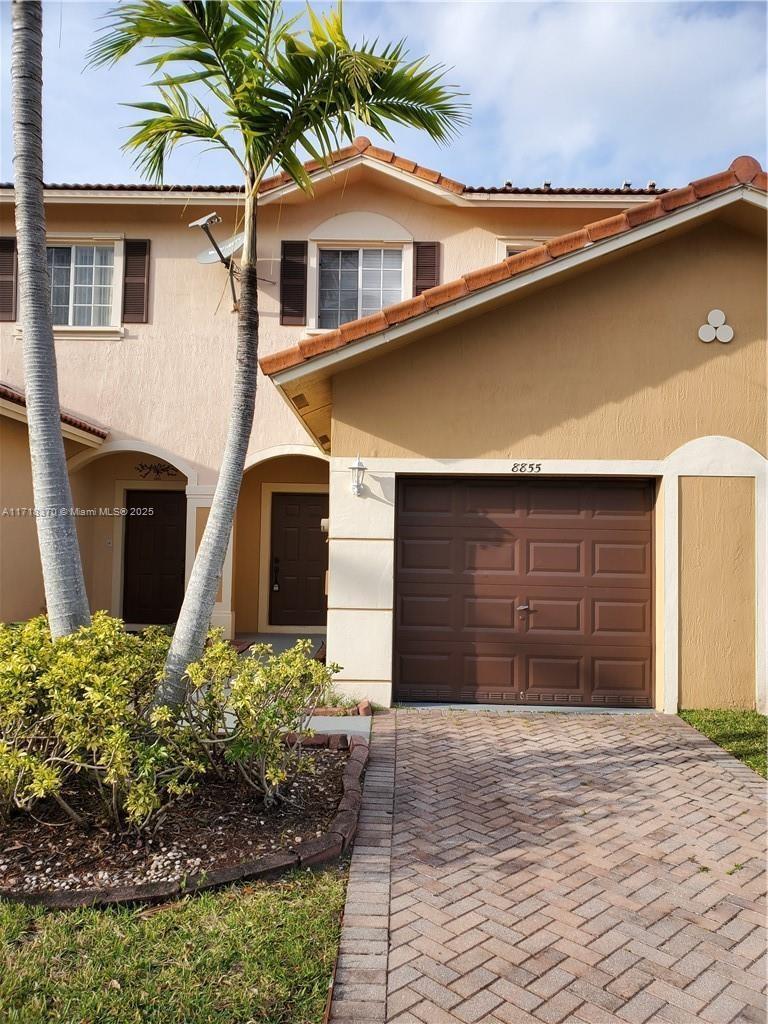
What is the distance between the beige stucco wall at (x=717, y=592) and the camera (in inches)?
312

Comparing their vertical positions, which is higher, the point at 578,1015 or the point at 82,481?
the point at 82,481

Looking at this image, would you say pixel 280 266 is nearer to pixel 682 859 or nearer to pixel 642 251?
pixel 642 251

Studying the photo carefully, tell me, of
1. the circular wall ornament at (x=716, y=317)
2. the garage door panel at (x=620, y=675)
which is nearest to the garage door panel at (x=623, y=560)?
the garage door panel at (x=620, y=675)

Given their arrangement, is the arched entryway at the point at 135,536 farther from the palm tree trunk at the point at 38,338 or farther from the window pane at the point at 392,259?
the palm tree trunk at the point at 38,338

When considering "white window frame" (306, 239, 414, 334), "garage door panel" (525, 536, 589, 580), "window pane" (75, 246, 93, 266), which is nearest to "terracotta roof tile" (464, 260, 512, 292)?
"garage door panel" (525, 536, 589, 580)

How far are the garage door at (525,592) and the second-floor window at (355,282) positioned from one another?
16.4 feet

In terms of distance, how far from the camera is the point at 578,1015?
2916 mm

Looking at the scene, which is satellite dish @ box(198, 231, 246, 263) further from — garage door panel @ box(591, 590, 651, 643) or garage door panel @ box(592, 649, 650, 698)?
garage door panel @ box(592, 649, 650, 698)

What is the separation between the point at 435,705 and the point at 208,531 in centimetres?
417

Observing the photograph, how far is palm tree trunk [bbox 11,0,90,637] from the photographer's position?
4.56 metres

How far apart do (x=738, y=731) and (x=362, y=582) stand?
4119 mm

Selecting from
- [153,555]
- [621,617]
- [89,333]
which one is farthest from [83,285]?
[621,617]

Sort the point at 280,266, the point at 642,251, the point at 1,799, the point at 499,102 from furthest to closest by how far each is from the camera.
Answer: the point at 280,266, the point at 642,251, the point at 499,102, the point at 1,799

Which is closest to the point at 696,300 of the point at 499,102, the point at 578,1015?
the point at 499,102
